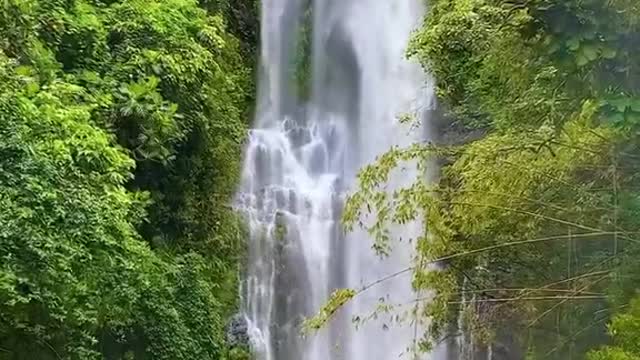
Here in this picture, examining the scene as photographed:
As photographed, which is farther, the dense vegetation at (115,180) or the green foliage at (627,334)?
the dense vegetation at (115,180)

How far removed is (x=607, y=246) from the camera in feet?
15.3

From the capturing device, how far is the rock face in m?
9.54

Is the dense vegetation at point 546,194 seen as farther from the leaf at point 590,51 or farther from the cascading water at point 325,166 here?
the cascading water at point 325,166

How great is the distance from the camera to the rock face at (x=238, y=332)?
9.54 m

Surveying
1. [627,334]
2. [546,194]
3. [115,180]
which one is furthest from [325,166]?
[627,334]

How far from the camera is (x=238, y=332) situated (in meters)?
9.70

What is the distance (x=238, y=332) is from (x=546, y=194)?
5841 millimetres

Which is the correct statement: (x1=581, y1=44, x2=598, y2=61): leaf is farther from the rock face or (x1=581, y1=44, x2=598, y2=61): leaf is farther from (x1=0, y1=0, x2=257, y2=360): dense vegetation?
the rock face

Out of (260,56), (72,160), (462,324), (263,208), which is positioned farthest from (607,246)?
(260,56)

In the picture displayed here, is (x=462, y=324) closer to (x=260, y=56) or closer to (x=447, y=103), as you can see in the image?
(x=447, y=103)

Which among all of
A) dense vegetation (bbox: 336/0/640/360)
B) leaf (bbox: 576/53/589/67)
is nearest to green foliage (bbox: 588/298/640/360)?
dense vegetation (bbox: 336/0/640/360)

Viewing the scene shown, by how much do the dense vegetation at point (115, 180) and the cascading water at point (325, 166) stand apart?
72 centimetres

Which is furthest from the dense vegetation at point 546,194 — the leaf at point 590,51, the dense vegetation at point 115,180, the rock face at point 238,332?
the rock face at point 238,332

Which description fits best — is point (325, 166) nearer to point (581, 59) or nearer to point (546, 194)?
point (546, 194)
